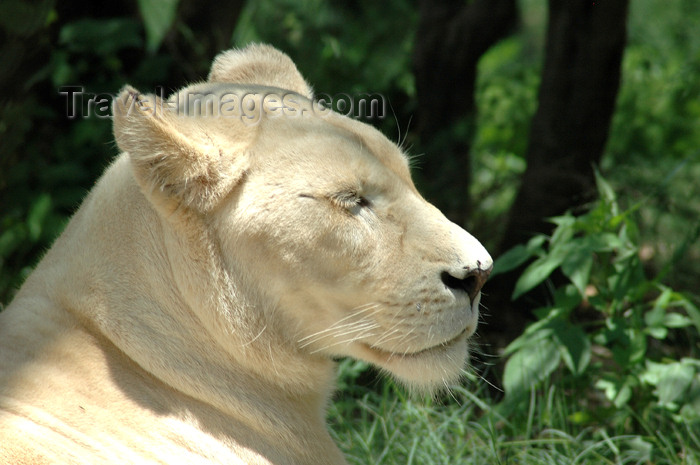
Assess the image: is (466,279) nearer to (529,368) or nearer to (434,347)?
(434,347)

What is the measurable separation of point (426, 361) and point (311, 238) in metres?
0.52

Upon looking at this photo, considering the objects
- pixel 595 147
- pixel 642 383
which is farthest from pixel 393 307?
pixel 595 147

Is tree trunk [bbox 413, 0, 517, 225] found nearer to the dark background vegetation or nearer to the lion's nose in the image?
the dark background vegetation

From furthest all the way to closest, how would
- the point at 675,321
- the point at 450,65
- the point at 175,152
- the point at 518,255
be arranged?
the point at 450,65
the point at 518,255
the point at 675,321
the point at 175,152

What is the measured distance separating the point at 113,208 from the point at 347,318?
75cm

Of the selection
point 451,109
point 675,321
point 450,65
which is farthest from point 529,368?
point 450,65

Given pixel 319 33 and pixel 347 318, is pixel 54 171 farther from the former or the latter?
pixel 347 318

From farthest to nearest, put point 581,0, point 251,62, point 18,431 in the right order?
1. point 581,0
2. point 251,62
3. point 18,431

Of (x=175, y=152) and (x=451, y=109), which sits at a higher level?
(x=175, y=152)

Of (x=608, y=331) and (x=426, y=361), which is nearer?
(x=426, y=361)

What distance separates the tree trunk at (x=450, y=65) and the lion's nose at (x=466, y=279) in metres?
3.55

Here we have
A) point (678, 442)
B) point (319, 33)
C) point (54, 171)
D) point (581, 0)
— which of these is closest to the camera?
point (678, 442)

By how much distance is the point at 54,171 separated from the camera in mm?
5156

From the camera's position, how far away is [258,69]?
2.91 m
